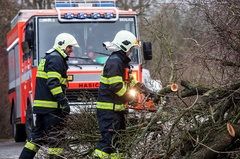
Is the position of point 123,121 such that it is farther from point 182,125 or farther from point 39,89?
point 39,89

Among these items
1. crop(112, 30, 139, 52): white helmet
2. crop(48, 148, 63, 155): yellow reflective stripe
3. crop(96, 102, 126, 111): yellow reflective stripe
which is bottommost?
crop(48, 148, 63, 155): yellow reflective stripe

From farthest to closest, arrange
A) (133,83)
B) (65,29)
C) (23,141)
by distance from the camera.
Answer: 1. (23,141)
2. (65,29)
3. (133,83)

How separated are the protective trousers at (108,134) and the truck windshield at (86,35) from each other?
5.51 meters

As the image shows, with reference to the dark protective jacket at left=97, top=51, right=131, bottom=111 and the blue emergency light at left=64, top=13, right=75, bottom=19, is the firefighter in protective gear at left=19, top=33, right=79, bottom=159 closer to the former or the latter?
the dark protective jacket at left=97, top=51, right=131, bottom=111

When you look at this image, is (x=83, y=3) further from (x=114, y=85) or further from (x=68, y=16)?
(x=114, y=85)

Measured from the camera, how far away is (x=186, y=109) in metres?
7.55

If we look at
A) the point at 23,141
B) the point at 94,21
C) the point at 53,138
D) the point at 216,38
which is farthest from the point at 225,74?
the point at 23,141

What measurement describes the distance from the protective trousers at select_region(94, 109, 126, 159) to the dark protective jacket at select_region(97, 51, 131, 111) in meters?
0.09

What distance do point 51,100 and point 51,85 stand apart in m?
0.28

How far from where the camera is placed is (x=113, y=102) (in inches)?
326

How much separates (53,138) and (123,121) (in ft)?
3.83

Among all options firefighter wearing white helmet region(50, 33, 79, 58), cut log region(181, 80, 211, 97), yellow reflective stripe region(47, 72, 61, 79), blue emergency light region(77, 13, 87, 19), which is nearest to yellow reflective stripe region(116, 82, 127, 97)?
cut log region(181, 80, 211, 97)

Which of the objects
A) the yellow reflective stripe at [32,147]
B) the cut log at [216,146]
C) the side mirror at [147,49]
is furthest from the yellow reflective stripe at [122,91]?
the side mirror at [147,49]

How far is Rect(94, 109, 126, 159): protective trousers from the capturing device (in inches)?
323
